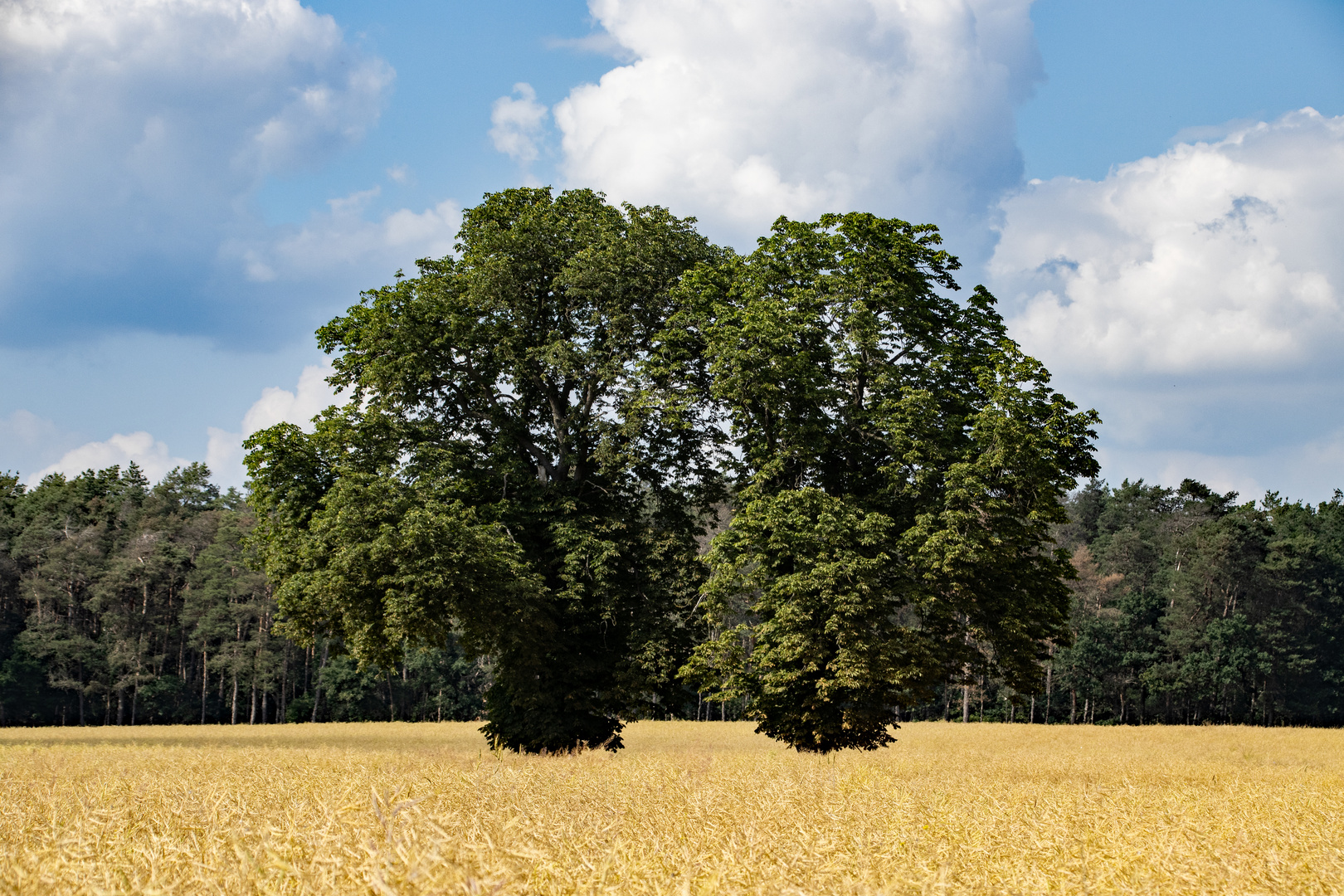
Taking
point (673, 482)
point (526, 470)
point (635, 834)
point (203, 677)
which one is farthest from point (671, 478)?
point (203, 677)

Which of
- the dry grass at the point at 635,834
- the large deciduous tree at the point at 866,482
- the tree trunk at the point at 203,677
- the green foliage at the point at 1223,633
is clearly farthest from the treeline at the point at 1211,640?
the dry grass at the point at 635,834

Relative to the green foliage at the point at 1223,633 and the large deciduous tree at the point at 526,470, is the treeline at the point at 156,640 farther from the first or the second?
the green foliage at the point at 1223,633

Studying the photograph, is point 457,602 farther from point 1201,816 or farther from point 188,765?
point 1201,816

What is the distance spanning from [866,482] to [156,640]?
65.3 metres

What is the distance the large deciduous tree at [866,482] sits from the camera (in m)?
20.3

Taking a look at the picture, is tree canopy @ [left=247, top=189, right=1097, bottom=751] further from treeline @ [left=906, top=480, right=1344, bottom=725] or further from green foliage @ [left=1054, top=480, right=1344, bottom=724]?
green foliage @ [left=1054, top=480, right=1344, bottom=724]

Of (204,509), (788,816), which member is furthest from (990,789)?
(204,509)

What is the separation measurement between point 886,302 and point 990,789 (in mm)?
15111

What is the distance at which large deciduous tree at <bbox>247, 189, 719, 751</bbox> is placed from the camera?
2125 centimetres

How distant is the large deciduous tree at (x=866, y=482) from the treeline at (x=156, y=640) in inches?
1876

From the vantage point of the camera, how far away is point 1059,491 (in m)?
21.7

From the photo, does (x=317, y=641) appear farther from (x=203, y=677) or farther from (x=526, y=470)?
(x=526, y=470)

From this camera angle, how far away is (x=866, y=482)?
23.3 m

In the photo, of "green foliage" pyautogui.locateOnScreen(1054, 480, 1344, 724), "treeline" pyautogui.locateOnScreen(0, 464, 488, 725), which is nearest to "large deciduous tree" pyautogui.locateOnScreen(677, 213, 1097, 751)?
"treeline" pyautogui.locateOnScreen(0, 464, 488, 725)
